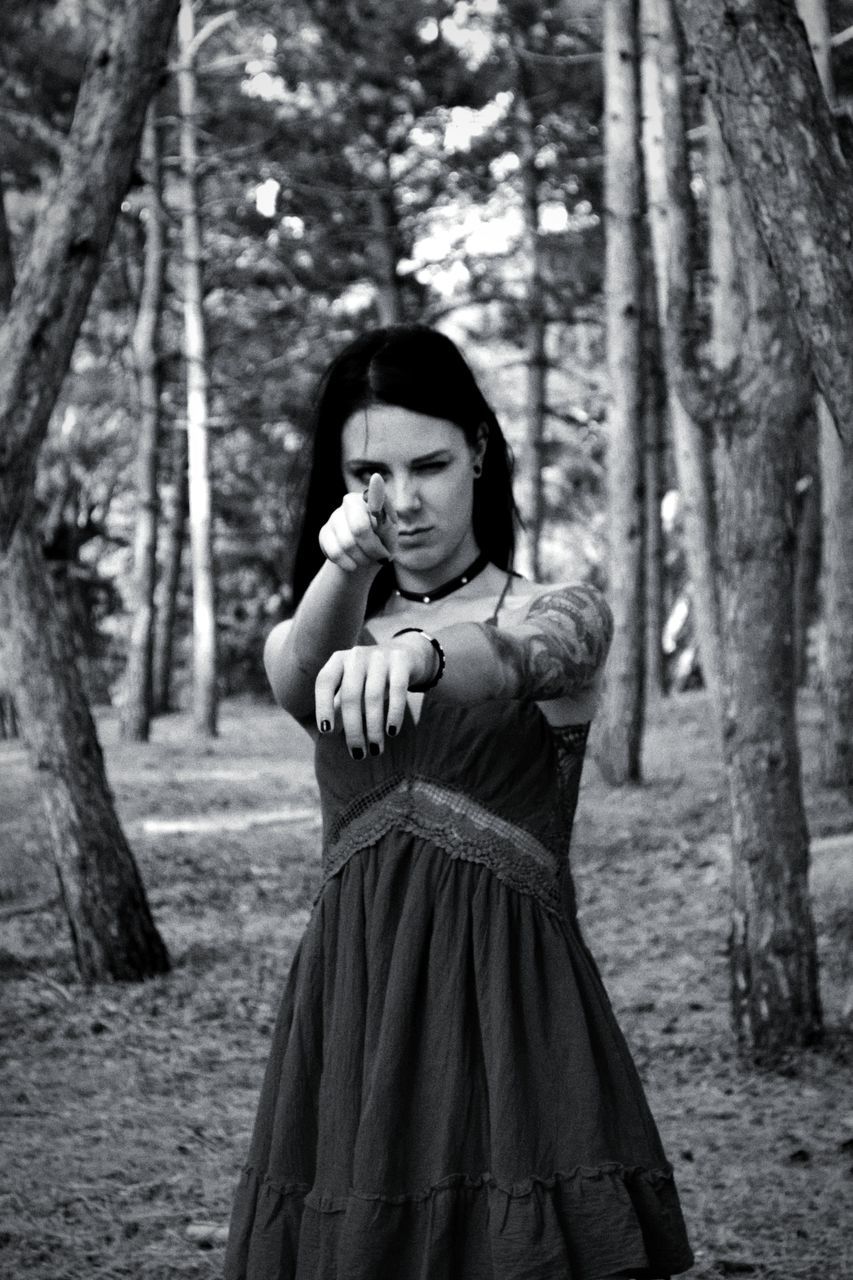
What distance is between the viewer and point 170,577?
22047 millimetres

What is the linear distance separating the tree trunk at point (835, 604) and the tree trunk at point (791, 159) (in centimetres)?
797

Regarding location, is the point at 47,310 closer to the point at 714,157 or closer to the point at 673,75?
the point at 673,75

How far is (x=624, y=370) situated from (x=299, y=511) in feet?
33.6

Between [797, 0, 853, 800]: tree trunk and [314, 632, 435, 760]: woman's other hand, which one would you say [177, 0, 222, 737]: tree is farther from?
[314, 632, 435, 760]: woman's other hand

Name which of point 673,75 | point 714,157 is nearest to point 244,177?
point 714,157

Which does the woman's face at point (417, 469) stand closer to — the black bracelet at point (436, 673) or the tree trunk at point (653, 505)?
the black bracelet at point (436, 673)

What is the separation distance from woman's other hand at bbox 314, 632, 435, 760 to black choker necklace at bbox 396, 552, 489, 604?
811mm

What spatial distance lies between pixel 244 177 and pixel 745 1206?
16930 mm

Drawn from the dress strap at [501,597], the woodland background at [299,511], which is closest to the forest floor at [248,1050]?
the woodland background at [299,511]

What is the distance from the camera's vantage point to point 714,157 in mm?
10133

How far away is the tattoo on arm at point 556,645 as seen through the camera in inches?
89.9

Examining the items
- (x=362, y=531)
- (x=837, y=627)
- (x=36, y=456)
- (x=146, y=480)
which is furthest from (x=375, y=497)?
(x=146, y=480)

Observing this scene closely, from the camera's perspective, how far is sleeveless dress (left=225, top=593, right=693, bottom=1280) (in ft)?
7.54

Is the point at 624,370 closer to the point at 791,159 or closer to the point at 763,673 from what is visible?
the point at 763,673
